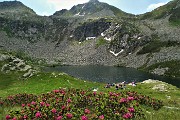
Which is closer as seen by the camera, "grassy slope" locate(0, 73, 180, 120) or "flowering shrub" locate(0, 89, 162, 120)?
"flowering shrub" locate(0, 89, 162, 120)

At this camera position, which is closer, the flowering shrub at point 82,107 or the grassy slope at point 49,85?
the flowering shrub at point 82,107

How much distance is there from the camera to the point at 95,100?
27.0 metres

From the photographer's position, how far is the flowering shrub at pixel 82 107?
74.1 ft

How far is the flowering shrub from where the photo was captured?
22578mm

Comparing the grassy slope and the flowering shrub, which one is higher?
the flowering shrub

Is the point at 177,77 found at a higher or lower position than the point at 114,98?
lower

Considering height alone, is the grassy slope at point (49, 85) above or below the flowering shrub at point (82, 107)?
below

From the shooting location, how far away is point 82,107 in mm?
26172

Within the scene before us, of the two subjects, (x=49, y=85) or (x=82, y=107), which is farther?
(x=49, y=85)

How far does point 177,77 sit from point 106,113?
165m

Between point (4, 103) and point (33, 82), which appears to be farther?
point (33, 82)

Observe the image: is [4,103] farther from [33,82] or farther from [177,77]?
[177,77]

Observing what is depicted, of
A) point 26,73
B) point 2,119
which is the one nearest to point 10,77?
point 26,73

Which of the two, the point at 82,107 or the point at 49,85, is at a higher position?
the point at 82,107
